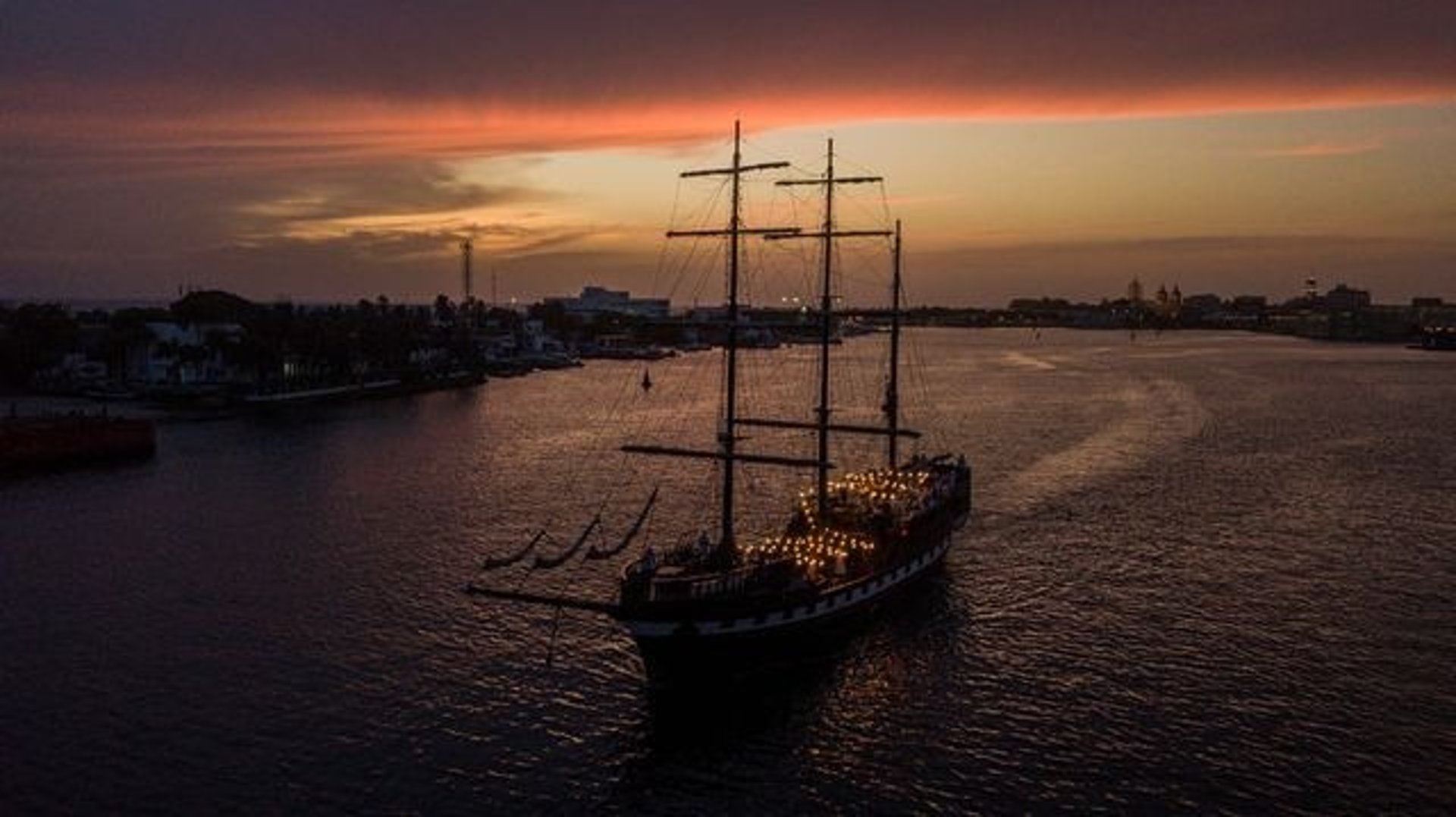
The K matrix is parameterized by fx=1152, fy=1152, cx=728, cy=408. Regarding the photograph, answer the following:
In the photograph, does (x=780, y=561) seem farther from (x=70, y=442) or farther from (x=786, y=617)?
(x=70, y=442)

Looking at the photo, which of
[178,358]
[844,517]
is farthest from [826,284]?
[178,358]

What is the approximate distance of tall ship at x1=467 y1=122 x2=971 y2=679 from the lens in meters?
35.1

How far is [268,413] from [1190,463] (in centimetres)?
8302

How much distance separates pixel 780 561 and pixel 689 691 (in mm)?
5746

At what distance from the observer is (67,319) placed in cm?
14900

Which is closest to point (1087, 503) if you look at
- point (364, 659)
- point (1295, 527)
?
point (1295, 527)

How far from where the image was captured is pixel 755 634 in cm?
3681

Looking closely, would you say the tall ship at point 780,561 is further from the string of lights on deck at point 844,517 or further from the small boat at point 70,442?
the small boat at point 70,442

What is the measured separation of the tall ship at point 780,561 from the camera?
35.1m

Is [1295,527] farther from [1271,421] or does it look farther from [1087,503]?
[1271,421]

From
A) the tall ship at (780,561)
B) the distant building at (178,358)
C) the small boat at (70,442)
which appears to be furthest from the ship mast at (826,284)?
the distant building at (178,358)

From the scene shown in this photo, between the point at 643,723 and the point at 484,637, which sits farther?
the point at 484,637

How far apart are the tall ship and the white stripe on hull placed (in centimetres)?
5

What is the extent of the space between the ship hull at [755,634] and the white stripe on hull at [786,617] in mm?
23
